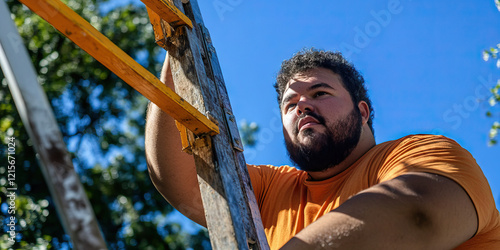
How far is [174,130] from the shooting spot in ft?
8.74

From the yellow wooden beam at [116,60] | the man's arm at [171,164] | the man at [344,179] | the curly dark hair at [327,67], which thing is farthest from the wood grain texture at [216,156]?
the curly dark hair at [327,67]

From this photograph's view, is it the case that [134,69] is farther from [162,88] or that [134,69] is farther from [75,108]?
[75,108]

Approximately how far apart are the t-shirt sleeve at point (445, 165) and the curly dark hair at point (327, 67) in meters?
1.03

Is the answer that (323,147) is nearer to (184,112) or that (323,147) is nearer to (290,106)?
(290,106)

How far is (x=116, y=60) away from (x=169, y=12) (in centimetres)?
55

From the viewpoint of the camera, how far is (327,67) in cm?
323

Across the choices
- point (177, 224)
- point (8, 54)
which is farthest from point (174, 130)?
point (177, 224)

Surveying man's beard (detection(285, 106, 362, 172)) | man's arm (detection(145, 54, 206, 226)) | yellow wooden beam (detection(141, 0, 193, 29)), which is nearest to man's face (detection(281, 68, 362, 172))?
man's beard (detection(285, 106, 362, 172))

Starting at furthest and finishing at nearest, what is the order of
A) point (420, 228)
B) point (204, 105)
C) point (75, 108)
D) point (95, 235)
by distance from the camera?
point (75, 108)
point (204, 105)
point (420, 228)
point (95, 235)

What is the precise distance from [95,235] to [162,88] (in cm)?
85

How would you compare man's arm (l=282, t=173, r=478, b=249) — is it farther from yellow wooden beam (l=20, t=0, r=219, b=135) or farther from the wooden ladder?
yellow wooden beam (l=20, t=0, r=219, b=135)

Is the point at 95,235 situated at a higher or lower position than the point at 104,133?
lower

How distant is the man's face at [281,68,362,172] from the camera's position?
2.75 metres

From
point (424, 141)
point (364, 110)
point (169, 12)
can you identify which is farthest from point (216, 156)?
point (364, 110)
